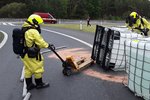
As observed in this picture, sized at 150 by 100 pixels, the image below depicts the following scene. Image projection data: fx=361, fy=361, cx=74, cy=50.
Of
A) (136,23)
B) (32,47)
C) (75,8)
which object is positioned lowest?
(75,8)

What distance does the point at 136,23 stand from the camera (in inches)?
516

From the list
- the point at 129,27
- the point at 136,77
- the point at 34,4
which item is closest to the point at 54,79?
the point at 136,77

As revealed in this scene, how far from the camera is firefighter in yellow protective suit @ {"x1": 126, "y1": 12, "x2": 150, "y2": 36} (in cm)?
Answer: 1294

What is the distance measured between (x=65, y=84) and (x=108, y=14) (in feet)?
271

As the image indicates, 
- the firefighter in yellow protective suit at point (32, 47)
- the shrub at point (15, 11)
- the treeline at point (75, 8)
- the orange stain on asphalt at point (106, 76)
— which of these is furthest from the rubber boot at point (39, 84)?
the shrub at point (15, 11)

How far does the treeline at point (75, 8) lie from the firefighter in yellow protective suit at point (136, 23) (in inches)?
2444

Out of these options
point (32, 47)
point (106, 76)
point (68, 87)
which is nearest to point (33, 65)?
point (32, 47)

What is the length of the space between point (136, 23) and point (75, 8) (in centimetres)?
6984

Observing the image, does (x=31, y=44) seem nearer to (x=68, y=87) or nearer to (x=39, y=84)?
(x=39, y=84)

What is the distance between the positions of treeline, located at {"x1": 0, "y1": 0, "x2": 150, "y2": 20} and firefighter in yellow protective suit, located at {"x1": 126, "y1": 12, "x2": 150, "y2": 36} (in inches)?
2444

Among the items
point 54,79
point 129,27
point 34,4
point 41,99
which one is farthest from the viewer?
point 34,4

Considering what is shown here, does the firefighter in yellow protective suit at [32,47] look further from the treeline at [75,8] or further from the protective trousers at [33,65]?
the treeline at [75,8]

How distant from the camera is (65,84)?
31.4 feet

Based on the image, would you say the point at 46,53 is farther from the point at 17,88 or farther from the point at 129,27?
the point at 17,88
